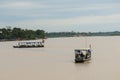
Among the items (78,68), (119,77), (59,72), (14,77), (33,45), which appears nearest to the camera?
(119,77)

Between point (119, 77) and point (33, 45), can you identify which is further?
point (33, 45)

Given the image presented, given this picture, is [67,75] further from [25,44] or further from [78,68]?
[25,44]

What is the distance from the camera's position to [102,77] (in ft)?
65.8

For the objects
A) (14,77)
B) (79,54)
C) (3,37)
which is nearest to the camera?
(14,77)

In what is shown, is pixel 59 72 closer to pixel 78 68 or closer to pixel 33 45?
pixel 78 68

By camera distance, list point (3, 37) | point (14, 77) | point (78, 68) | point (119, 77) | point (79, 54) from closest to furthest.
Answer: point (119, 77), point (14, 77), point (78, 68), point (79, 54), point (3, 37)

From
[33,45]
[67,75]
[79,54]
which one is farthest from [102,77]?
[33,45]

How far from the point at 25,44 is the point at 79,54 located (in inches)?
1377

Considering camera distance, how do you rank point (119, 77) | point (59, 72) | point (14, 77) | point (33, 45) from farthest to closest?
point (33, 45) → point (59, 72) → point (14, 77) → point (119, 77)

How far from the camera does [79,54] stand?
1105 inches

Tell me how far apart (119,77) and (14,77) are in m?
6.32

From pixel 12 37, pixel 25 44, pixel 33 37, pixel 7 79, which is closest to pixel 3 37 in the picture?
pixel 12 37

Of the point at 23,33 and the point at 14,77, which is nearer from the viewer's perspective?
the point at 14,77

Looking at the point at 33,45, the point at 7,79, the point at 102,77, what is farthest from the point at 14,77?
the point at 33,45
